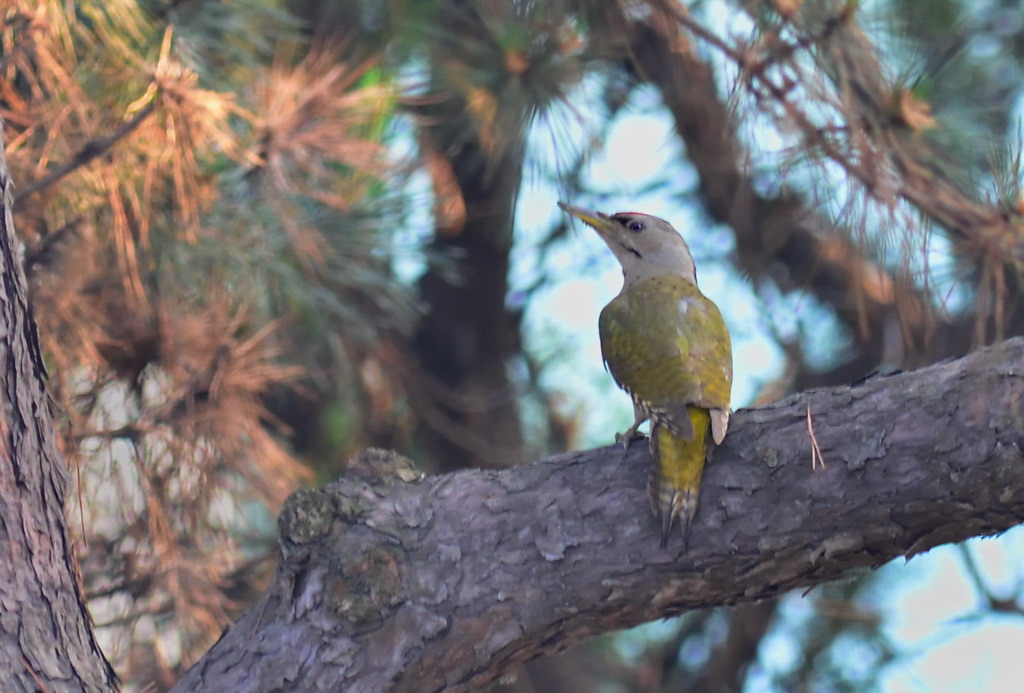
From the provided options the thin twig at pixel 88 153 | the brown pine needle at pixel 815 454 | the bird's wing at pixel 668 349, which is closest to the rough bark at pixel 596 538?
the brown pine needle at pixel 815 454

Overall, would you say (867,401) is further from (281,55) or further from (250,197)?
(281,55)

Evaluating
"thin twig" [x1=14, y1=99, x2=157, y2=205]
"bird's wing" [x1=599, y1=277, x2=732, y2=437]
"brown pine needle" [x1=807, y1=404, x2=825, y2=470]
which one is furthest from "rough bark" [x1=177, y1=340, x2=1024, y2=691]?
"thin twig" [x1=14, y1=99, x2=157, y2=205]

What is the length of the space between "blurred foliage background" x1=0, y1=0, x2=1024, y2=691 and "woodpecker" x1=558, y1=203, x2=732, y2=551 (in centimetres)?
25

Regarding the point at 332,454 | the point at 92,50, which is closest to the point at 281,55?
the point at 92,50

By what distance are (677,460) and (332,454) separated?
8.14ft

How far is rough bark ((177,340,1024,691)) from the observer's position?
6.08 feet

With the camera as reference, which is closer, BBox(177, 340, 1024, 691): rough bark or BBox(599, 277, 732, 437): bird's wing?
BBox(177, 340, 1024, 691): rough bark

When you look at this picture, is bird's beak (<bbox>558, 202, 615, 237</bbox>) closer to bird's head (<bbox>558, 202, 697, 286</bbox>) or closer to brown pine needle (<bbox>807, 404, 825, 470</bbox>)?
bird's head (<bbox>558, 202, 697, 286</bbox>)

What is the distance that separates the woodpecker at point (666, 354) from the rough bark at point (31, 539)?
936mm

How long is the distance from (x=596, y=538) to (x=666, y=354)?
502mm

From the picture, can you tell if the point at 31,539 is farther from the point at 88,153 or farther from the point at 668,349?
the point at 668,349

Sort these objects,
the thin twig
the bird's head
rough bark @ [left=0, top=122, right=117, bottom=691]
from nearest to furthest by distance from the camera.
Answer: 1. rough bark @ [left=0, top=122, right=117, bottom=691]
2. the thin twig
3. the bird's head

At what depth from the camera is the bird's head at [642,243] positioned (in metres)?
2.98

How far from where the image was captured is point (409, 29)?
381 cm
